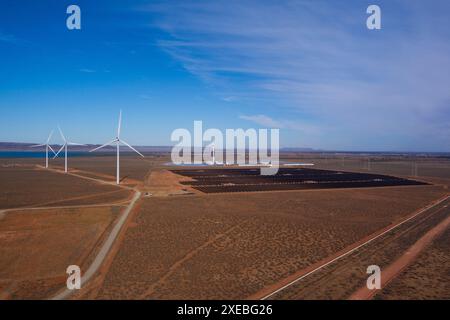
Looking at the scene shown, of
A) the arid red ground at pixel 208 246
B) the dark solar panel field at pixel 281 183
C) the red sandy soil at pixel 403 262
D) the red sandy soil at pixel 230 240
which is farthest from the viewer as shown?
the dark solar panel field at pixel 281 183

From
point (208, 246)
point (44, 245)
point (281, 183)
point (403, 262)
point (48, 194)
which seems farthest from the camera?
point (281, 183)

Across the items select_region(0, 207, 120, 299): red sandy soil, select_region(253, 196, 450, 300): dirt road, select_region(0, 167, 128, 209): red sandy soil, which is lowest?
select_region(253, 196, 450, 300): dirt road

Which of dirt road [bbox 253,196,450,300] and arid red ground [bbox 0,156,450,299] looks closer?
dirt road [bbox 253,196,450,300]

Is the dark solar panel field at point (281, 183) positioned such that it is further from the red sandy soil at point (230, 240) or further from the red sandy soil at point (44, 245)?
the red sandy soil at point (44, 245)

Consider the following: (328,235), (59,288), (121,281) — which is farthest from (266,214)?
(59,288)

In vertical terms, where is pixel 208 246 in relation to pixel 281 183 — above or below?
below

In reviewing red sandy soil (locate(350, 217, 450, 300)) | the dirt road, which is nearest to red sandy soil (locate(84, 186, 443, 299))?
the dirt road

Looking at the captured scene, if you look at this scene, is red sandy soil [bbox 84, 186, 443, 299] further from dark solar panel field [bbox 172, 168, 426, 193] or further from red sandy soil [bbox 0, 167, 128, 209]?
dark solar panel field [bbox 172, 168, 426, 193]

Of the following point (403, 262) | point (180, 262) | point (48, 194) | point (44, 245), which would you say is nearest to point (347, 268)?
point (403, 262)

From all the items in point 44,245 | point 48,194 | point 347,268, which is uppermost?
point 48,194

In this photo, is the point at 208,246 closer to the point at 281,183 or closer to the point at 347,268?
the point at 347,268

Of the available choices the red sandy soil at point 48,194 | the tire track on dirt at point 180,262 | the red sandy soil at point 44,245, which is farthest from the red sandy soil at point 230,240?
the red sandy soil at point 48,194
